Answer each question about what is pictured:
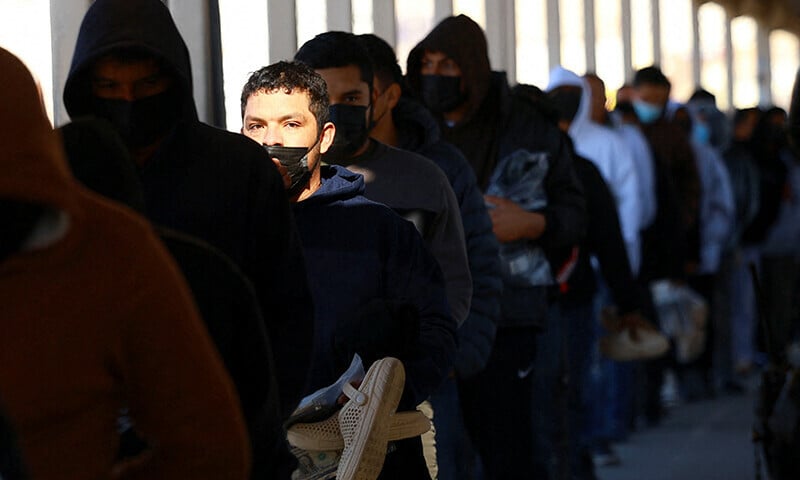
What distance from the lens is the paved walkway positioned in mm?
8391

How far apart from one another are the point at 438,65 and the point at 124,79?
9.84ft

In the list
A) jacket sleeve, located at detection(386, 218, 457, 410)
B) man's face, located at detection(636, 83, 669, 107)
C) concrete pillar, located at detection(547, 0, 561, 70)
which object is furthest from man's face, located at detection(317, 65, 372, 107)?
concrete pillar, located at detection(547, 0, 561, 70)

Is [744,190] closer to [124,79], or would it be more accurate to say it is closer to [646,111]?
[646,111]

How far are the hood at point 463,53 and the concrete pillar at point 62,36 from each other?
5.28 ft

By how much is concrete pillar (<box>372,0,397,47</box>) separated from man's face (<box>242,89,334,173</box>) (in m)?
3.91

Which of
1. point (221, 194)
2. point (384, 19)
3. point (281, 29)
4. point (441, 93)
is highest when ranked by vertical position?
point (384, 19)

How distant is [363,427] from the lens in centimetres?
368

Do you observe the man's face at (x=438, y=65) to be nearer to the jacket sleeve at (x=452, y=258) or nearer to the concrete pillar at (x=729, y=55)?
the jacket sleeve at (x=452, y=258)

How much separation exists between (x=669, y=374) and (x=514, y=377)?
7.15m

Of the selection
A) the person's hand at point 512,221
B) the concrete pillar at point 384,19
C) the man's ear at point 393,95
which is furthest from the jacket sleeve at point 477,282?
the concrete pillar at point 384,19

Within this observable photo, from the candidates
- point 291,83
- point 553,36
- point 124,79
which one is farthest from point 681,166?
point 124,79

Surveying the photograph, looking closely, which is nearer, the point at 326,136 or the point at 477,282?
the point at 326,136

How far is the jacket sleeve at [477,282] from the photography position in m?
5.09

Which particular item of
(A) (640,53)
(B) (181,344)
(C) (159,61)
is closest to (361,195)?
(C) (159,61)
